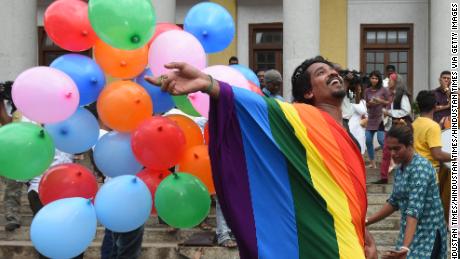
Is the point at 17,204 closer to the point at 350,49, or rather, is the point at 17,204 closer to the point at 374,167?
the point at 374,167

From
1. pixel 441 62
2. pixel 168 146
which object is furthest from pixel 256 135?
pixel 441 62

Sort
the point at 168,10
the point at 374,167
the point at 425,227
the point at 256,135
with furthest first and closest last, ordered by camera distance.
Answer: the point at 168,10
the point at 374,167
the point at 425,227
the point at 256,135

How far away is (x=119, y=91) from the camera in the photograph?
448 cm

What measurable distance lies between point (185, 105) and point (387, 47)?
14448 millimetres

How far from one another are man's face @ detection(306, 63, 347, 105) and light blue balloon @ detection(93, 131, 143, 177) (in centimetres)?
132

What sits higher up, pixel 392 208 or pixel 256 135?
pixel 256 135

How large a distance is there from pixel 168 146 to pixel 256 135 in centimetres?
102

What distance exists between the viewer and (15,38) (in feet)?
49.6

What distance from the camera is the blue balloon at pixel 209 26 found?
16.1ft

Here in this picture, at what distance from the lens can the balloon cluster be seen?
4285 millimetres

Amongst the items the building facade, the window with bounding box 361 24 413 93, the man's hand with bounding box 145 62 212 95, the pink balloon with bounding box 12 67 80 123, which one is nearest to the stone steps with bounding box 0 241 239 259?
the pink balloon with bounding box 12 67 80 123

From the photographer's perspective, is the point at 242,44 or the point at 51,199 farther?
the point at 242,44

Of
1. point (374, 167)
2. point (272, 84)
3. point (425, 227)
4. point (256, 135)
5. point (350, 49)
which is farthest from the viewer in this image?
point (350, 49)

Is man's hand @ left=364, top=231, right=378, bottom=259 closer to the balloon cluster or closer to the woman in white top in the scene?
the balloon cluster
